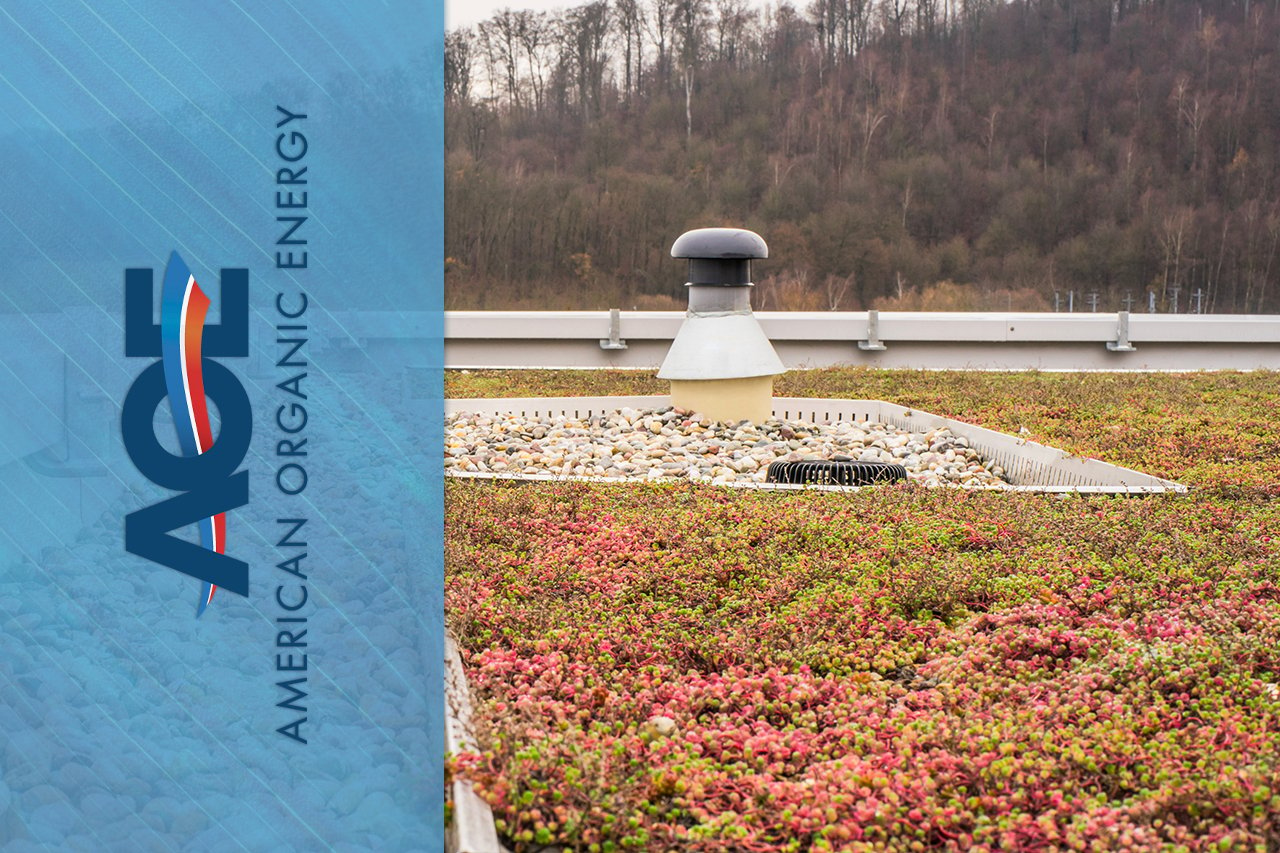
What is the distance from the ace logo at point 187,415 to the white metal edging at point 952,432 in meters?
3.84

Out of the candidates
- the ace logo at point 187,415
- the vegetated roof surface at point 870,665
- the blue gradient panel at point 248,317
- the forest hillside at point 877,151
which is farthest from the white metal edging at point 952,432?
the forest hillside at point 877,151

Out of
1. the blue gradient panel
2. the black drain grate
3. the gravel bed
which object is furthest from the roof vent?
the blue gradient panel

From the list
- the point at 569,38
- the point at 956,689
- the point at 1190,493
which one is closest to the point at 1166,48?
the point at 569,38

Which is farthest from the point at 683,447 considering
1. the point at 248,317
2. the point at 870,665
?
the point at 248,317

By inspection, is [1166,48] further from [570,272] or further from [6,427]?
[6,427]

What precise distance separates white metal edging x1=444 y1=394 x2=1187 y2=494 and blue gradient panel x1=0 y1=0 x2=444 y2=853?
3393 mm

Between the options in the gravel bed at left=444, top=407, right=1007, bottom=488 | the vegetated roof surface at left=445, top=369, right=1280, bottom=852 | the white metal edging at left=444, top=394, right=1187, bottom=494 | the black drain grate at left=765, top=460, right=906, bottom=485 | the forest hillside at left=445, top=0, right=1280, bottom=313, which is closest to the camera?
the vegetated roof surface at left=445, top=369, right=1280, bottom=852

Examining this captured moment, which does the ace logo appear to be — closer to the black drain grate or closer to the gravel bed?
the gravel bed

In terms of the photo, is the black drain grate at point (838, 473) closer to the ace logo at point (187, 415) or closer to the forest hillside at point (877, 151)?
the ace logo at point (187, 415)

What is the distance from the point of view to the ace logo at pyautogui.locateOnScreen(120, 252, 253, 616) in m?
2.07

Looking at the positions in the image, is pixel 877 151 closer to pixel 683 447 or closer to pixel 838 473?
pixel 683 447

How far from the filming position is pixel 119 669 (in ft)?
10.1

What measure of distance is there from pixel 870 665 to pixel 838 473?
290 centimetres

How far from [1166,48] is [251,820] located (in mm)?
35001
